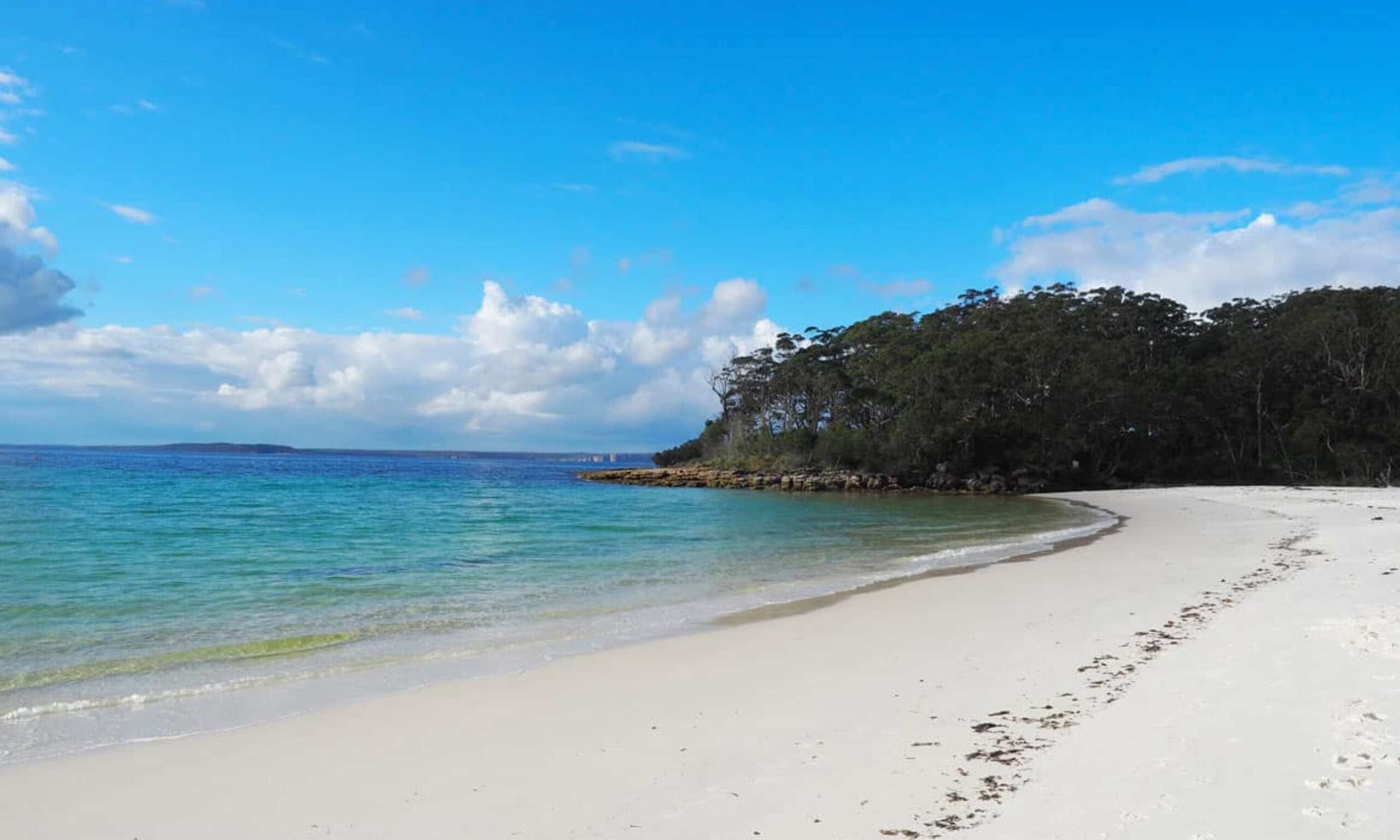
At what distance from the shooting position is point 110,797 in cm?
484

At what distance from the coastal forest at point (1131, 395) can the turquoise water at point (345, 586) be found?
2042 centimetres

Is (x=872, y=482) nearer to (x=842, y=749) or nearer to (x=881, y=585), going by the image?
(x=881, y=585)

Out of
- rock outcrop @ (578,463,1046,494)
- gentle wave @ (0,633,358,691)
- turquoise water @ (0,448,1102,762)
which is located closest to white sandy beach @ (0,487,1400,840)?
turquoise water @ (0,448,1102,762)

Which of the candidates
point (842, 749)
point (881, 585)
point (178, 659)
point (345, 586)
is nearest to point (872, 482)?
point (881, 585)

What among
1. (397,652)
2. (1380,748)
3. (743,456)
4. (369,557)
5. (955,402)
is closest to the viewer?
(1380,748)

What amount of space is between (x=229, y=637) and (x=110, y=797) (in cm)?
541

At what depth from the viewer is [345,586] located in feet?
45.6

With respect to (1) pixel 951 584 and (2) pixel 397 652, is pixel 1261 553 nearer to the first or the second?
(1) pixel 951 584

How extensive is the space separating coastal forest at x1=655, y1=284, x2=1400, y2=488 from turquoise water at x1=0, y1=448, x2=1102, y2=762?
20419 mm

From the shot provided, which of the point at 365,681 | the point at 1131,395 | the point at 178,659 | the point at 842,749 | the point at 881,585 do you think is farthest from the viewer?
the point at 1131,395

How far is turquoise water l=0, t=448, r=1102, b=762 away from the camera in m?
7.61

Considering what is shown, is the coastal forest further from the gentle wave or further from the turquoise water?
the gentle wave

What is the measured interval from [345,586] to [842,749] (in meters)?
11.2

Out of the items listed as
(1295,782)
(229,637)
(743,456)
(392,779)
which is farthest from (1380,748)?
(743,456)
